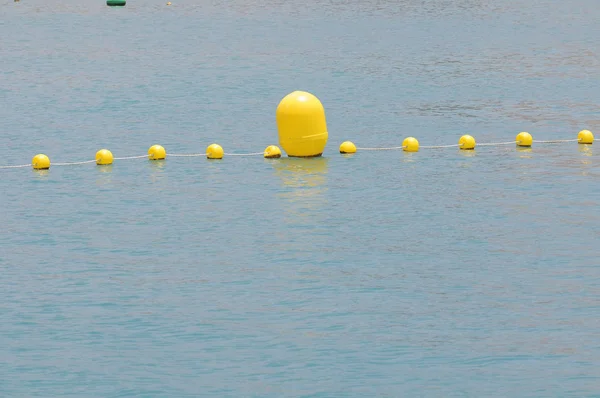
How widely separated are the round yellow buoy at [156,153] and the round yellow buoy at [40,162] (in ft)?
7.42

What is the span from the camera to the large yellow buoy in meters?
27.1

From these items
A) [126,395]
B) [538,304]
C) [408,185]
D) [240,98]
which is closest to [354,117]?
[240,98]

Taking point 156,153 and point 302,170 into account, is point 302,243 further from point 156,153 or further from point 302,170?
point 156,153

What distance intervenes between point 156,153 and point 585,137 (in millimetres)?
9608

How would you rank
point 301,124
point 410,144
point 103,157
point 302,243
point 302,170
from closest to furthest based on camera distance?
point 302,243 → point 302,170 → point 103,157 → point 301,124 → point 410,144

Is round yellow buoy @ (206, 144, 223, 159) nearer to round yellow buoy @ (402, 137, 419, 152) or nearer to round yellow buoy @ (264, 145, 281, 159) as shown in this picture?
round yellow buoy @ (264, 145, 281, 159)

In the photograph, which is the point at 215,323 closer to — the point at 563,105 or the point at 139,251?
the point at 139,251

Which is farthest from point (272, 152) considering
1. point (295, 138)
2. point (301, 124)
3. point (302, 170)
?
point (302, 170)

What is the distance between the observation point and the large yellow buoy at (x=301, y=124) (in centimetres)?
2714

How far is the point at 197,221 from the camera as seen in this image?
21.8 meters

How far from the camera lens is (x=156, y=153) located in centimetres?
2770

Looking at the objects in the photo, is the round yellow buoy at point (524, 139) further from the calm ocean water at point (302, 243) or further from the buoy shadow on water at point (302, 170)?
the buoy shadow on water at point (302, 170)

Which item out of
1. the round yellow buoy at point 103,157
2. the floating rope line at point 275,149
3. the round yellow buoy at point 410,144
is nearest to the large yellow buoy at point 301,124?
the floating rope line at point 275,149

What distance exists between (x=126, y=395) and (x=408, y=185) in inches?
473
